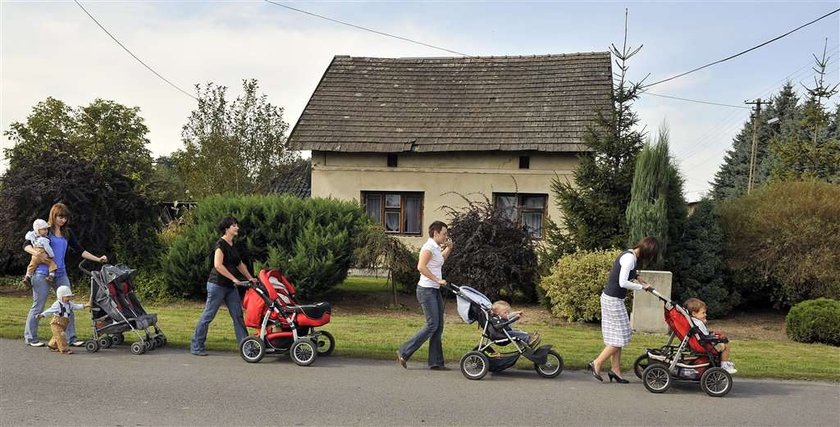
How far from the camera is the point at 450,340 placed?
10766 millimetres

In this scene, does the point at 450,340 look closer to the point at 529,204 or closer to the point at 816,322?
the point at 816,322

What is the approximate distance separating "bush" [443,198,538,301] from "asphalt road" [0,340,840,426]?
627 centimetres

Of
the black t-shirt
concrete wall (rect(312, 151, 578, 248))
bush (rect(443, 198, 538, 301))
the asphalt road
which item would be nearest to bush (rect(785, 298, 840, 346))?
the asphalt road

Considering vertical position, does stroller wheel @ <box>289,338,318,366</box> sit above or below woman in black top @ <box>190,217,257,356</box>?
below

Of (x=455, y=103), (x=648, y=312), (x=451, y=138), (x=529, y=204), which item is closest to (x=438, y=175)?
(x=451, y=138)

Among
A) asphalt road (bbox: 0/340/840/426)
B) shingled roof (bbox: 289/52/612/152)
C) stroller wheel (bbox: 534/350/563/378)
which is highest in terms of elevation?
shingled roof (bbox: 289/52/612/152)

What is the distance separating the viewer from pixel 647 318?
12.5 meters

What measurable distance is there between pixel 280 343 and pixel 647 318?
23.3ft

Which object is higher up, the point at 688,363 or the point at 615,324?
the point at 615,324

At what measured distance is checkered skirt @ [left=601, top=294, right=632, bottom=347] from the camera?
7.82m

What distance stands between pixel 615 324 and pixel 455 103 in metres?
16.8

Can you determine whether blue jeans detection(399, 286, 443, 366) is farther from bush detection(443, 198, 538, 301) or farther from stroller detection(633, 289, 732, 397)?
bush detection(443, 198, 538, 301)

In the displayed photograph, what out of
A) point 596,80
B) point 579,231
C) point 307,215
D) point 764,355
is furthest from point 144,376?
point 596,80

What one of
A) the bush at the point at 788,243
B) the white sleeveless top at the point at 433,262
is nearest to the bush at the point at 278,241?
the white sleeveless top at the point at 433,262
